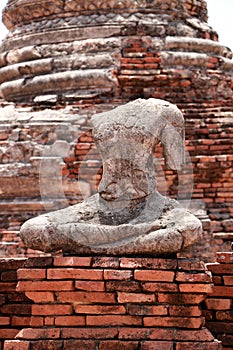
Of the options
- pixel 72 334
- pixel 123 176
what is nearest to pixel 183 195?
pixel 123 176

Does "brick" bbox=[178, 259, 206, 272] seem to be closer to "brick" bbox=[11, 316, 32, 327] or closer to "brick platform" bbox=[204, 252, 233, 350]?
"brick platform" bbox=[204, 252, 233, 350]

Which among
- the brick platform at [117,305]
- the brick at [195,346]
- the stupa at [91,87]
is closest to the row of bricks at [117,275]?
the brick platform at [117,305]

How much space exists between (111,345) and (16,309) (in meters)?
1.00

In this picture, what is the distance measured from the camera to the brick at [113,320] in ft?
14.1

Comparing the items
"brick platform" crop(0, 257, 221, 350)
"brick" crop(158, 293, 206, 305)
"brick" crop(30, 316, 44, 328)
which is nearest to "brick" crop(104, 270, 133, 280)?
"brick platform" crop(0, 257, 221, 350)

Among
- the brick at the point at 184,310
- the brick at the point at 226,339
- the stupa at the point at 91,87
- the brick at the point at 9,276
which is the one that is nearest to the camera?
the brick at the point at 184,310

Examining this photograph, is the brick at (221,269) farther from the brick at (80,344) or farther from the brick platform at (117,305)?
the brick at (80,344)

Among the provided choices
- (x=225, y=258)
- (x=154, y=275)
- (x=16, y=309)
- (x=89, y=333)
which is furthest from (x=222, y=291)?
(x=16, y=309)

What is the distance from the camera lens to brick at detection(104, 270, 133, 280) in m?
4.35

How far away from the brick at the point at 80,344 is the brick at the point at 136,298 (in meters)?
0.30

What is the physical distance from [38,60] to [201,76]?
8.19 ft

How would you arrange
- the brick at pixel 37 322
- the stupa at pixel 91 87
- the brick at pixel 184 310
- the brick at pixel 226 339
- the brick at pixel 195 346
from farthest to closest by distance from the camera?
1. the stupa at pixel 91 87
2. the brick at pixel 226 339
3. the brick at pixel 37 322
4. the brick at pixel 184 310
5. the brick at pixel 195 346

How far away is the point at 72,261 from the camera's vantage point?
14.5 ft

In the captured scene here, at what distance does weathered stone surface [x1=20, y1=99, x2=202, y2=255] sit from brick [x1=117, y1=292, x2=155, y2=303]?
0.28 meters
